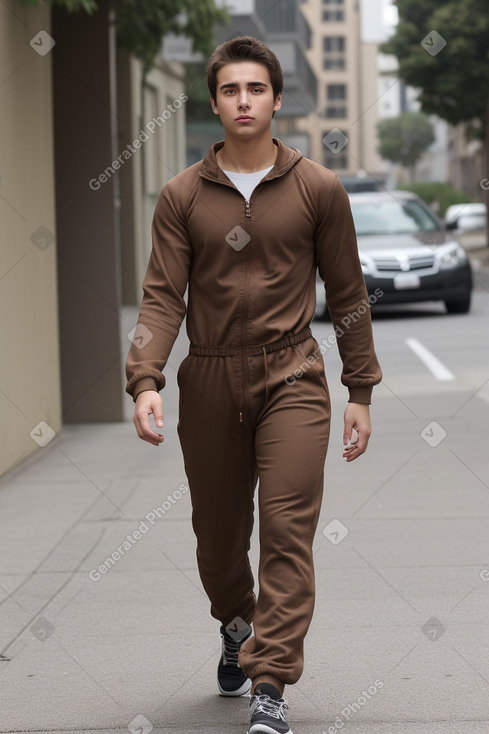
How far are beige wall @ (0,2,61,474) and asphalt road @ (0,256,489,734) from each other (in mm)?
335

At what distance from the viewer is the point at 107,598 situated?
558cm

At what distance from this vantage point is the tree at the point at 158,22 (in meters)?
11.4

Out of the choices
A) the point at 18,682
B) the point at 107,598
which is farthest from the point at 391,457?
the point at 18,682

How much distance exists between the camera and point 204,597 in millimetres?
5547

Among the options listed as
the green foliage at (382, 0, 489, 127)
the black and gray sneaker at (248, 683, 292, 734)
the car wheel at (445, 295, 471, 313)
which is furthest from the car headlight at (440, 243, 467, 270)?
the black and gray sneaker at (248, 683, 292, 734)

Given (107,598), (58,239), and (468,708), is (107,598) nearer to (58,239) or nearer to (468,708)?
(468,708)

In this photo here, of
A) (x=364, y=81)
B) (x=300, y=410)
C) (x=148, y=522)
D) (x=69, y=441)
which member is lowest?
(x=364, y=81)

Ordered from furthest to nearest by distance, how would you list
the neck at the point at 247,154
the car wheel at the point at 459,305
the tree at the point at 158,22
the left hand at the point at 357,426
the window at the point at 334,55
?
1. the window at the point at 334,55
2. the car wheel at the point at 459,305
3. the tree at the point at 158,22
4. the left hand at the point at 357,426
5. the neck at the point at 247,154

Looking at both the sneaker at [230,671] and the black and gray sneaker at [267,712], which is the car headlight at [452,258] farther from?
the black and gray sneaker at [267,712]

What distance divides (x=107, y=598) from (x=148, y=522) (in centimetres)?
141

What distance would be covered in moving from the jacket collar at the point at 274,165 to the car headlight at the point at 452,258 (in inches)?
572

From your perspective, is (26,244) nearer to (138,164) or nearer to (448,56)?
(138,164)

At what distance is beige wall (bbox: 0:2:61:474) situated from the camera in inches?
325

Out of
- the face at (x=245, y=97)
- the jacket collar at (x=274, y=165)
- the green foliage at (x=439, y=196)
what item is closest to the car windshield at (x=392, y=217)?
the jacket collar at (x=274, y=165)
